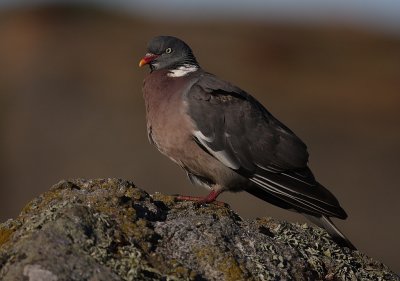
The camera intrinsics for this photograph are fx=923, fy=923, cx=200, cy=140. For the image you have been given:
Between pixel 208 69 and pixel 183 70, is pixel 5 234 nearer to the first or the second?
pixel 183 70

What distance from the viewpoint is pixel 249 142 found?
809 centimetres

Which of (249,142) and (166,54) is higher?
(166,54)

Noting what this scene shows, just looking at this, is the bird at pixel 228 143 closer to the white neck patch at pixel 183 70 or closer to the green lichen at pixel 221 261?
the white neck patch at pixel 183 70

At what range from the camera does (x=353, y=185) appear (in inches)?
633

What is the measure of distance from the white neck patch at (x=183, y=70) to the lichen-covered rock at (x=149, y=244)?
2.70 metres

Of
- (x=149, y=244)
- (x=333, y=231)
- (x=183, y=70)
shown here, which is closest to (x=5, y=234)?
(x=149, y=244)

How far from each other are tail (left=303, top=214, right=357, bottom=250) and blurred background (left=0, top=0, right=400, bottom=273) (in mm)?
6113

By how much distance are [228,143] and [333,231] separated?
167 centimetres

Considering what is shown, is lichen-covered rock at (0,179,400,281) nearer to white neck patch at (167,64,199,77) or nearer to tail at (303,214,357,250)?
tail at (303,214,357,250)

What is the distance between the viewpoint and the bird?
7.73 meters

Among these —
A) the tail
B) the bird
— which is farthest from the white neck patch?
the tail

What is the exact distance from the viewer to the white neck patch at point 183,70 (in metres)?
8.63

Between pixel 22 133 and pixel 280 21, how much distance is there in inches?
343

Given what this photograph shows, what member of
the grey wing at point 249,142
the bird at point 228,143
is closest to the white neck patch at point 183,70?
the bird at point 228,143
